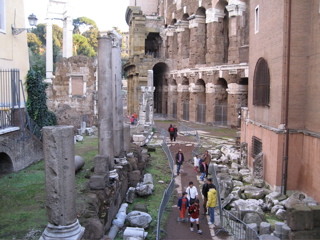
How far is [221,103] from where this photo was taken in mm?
30781

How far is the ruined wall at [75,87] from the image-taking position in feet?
77.3

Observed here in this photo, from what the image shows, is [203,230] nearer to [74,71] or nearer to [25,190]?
[25,190]

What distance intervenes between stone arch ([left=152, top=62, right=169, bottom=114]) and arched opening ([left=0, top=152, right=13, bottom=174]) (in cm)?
2861

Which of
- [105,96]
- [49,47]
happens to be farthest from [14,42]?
[49,47]

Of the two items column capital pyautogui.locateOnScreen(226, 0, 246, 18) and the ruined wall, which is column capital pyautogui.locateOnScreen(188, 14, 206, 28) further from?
the ruined wall

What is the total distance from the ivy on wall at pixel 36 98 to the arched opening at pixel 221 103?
1750 cm

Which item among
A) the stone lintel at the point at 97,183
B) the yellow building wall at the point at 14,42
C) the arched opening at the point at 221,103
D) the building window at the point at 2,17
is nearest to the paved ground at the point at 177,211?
the stone lintel at the point at 97,183

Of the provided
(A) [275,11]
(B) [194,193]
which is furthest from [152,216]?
(A) [275,11]

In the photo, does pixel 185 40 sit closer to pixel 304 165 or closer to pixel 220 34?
pixel 220 34

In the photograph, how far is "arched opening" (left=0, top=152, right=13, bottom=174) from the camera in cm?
1105

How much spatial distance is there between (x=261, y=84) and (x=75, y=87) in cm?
1391

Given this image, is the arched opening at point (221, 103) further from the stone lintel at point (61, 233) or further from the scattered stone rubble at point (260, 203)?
the stone lintel at point (61, 233)

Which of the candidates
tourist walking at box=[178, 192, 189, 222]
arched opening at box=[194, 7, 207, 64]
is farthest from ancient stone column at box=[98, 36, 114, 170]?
arched opening at box=[194, 7, 207, 64]

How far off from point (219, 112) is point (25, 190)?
75.0 ft
